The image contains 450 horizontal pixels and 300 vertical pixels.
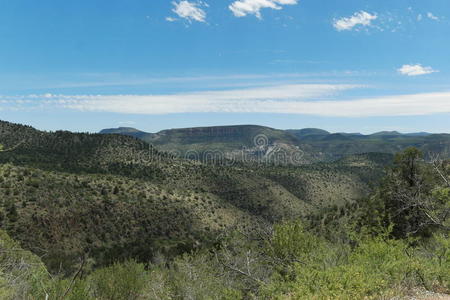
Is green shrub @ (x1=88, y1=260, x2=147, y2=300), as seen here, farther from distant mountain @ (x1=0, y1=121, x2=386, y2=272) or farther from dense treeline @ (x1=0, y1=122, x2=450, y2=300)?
distant mountain @ (x1=0, y1=121, x2=386, y2=272)

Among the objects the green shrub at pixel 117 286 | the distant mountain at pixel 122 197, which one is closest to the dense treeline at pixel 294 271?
the green shrub at pixel 117 286

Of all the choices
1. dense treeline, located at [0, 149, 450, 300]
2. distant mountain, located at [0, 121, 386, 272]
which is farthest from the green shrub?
distant mountain, located at [0, 121, 386, 272]

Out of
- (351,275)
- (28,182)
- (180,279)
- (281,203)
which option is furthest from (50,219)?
(281,203)

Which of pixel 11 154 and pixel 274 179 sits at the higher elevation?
pixel 11 154

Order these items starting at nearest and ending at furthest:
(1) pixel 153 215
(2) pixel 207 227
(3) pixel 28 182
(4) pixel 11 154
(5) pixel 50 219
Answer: (5) pixel 50 219, (3) pixel 28 182, (1) pixel 153 215, (2) pixel 207 227, (4) pixel 11 154

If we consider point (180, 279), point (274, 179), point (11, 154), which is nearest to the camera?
point (180, 279)

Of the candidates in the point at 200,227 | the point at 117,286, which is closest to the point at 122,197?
the point at 200,227

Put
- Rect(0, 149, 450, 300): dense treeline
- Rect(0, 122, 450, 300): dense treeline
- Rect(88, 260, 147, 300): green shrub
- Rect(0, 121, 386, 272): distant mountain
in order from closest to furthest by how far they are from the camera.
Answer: Rect(0, 149, 450, 300): dense treeline
Rect(0, 122, 450, 300): dense treeline
Rect(88, 260, 147, 300): green shrub
Rect(0, 121, 386, 272): distant mountain

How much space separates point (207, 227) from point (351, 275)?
59.7 meters

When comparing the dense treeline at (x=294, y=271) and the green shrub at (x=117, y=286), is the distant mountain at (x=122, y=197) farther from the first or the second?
the dense treeline at (x=294, y=271)

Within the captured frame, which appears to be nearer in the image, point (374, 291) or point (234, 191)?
point (374, 291)

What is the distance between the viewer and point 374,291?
923 cm

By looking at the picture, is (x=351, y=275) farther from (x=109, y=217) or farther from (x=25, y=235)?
(x=109, y=217)

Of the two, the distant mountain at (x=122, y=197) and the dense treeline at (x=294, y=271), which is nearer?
the dense treeline at (x=294, y=271)
